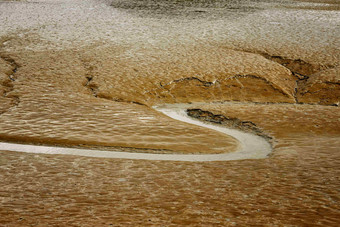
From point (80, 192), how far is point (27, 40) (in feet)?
8.61

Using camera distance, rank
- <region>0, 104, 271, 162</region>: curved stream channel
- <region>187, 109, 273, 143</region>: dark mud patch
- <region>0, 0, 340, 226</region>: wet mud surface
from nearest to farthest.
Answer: <region>0, 0, 340, 226</region>: wet mud surface
<region>0, 104, 271, 162</region>: curved stream channel
<region>187, 109, 273, 143</region>: dark mud patch

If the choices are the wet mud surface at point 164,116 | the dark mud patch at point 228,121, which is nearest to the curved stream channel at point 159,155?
the wet mud surface at point 164,116

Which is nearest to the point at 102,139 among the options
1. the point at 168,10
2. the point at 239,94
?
the point at 239,94

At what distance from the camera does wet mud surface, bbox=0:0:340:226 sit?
1216 mm

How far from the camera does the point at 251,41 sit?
147 inches

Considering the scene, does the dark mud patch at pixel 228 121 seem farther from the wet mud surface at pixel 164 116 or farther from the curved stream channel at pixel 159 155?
the curved stream channel at pixel 159 155

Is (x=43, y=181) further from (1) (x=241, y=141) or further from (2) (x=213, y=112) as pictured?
(2) (x=213, y=112)

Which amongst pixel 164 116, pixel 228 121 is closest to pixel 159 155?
pixel 164 116

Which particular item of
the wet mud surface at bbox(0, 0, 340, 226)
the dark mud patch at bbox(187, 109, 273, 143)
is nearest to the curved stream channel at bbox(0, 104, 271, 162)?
the wet mud surface at bbox(0, 0, 340, 226)

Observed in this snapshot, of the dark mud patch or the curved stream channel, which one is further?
the dark mud patch

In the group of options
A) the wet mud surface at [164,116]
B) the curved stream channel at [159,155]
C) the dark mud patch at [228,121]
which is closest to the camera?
the wet mud surface at [164,116]

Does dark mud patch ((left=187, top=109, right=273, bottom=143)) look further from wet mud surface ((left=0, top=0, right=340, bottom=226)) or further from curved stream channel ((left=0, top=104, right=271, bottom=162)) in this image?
curved stream channel ((left=0, top=104, right=271, bottom=162))

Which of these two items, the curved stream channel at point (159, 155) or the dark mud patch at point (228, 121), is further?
the dark mud patch at point (228, 121)

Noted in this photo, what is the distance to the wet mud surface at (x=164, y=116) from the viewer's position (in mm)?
1216
